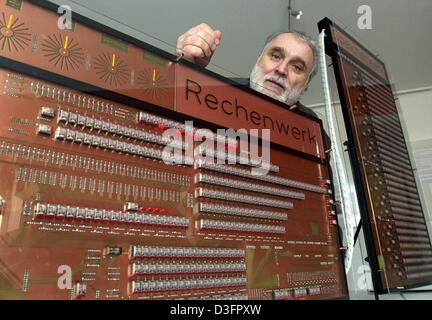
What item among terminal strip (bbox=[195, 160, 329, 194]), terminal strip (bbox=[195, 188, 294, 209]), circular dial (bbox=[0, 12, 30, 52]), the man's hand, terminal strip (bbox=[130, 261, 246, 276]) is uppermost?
the man's hand

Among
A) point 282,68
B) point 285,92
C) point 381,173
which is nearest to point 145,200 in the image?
point 381,173

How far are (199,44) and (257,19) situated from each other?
1.37 meters

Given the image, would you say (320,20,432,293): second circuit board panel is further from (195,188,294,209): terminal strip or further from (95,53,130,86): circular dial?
(95,53,130,86): circular dial

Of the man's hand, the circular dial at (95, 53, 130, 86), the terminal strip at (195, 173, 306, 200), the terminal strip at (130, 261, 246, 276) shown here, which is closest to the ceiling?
the man's hand

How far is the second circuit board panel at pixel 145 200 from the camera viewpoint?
0.61 m

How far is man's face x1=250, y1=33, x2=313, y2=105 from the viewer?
1556mm

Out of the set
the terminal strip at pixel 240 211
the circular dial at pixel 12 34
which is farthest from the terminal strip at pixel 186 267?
the circular dial at pixel 12 34

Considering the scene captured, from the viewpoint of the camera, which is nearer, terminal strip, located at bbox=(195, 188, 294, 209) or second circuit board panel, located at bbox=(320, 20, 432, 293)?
terminal strip, located at bbox=(195, 188, 294, 209)

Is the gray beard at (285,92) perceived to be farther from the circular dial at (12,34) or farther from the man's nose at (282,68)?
the circular dial at (12,34)

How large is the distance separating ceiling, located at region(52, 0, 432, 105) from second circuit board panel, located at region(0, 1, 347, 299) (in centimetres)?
135

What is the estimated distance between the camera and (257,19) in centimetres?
230

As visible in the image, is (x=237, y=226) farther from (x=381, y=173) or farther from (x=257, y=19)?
(x=257, y=19)
